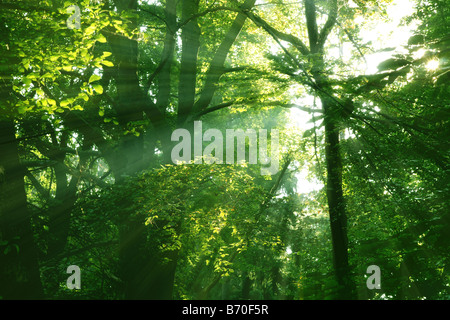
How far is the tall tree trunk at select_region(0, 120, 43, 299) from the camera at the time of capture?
5.98 m

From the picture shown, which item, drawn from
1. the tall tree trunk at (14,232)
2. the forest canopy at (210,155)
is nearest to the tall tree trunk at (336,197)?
the forest canopy at (210,155)

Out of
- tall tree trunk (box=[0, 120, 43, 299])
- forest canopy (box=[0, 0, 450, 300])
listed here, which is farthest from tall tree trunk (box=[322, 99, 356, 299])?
tall tree trunk (box=[0, 120, 43, 299])

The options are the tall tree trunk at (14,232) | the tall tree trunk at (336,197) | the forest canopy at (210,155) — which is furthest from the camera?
the tall tree trunk at (336,197)

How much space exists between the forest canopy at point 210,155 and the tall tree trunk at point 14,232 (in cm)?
3

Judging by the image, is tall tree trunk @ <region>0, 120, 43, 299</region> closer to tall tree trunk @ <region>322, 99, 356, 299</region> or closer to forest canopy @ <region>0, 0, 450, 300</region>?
forest canopy @ <region>0, 0, 450, 300</region>

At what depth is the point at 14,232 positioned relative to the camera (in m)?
6.38

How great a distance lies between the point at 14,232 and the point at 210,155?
5.64m

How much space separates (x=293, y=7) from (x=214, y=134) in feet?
25.0

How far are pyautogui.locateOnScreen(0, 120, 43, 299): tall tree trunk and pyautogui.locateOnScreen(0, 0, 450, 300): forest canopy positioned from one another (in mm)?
30

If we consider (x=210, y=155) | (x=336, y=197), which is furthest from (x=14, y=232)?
(x=336, y=197)

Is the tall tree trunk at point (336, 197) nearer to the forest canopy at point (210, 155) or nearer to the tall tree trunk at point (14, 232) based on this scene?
the forest canopy at point (210, 155)

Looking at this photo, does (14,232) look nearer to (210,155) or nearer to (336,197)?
(210,155)

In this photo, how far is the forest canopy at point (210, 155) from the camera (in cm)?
408

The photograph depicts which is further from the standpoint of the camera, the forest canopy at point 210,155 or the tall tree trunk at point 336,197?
the tall tree trunk at point 336,197
